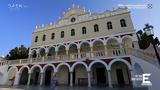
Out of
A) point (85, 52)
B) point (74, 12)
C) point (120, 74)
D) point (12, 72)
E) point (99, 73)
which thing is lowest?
point (120, 74)

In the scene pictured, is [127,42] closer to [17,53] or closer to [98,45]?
[98,45]

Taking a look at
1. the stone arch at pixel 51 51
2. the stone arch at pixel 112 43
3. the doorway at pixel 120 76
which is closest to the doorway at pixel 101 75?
the doorway at pixel 120 76

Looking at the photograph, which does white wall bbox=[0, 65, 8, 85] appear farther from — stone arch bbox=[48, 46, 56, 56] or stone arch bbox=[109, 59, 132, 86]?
stone arch bbox=[109, 59, 132, 86]

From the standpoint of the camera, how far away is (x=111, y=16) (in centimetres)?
1953

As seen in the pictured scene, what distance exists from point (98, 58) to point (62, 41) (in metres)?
8.23

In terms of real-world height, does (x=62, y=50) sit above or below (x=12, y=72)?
above

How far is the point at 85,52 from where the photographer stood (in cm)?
1658

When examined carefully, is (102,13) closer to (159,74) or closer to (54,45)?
(54,45)

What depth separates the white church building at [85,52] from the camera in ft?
50.4

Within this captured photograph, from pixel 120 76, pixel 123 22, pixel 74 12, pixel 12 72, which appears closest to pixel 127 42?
pixel 123 22

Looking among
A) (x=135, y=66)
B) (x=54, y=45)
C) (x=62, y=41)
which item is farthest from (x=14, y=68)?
(x=135, y=66)

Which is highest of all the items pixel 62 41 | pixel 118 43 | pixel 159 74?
pixel 62 41

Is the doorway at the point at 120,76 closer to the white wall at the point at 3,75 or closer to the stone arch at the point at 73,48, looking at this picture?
the stone arch at the point at 73,48

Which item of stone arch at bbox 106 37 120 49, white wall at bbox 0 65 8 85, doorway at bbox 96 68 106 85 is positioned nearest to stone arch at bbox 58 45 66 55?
doorway at bbox 96 68 106 85
